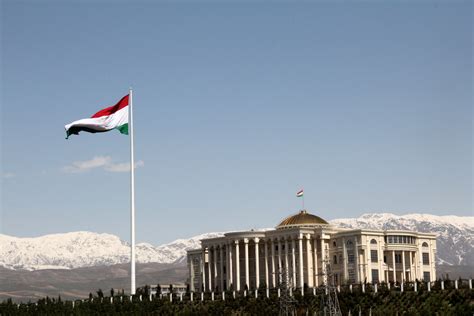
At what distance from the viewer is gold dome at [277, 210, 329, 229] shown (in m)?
181

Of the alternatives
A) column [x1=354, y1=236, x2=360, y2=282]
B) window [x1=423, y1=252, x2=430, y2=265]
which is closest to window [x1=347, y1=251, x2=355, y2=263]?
column [x1=354, y1=236, x2=360, y2=282]

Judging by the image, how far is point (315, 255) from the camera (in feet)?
579

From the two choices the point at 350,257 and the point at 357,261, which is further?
the point at 350,257

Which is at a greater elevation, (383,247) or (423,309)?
(383,247)

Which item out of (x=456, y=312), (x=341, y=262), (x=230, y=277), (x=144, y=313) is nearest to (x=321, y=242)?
(x=341, y=262)

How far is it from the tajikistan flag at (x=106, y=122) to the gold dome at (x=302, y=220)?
8167 centimetres

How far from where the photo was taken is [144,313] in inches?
5369

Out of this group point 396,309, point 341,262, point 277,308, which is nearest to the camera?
point 396,309

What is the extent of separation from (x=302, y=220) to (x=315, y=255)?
346 inches

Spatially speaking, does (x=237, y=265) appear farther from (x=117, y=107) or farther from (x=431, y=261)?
(x=117, y=107)

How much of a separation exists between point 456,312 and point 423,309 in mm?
6405

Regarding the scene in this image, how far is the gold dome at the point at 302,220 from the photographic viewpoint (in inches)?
7131

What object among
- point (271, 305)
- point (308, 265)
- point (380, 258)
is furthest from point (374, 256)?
point (271, 305)

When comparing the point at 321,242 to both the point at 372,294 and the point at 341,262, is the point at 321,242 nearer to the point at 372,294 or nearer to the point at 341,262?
the point at 341,262
